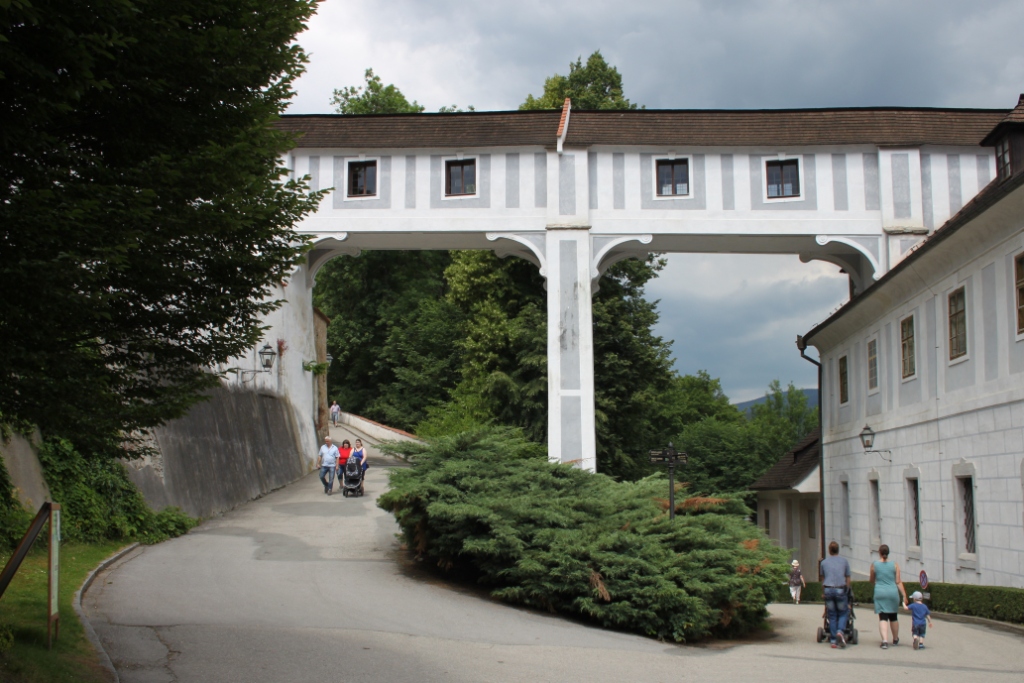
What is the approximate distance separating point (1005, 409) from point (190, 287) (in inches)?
543

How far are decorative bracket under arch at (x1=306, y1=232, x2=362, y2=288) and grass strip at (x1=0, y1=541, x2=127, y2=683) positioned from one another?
1627 cm

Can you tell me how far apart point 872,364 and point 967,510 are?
6.68 m

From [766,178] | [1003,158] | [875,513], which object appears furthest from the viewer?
[766,178]

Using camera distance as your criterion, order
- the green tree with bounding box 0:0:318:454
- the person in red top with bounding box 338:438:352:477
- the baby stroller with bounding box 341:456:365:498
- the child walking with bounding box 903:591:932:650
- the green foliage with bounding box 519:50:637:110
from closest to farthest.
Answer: the green tree with bounding box 0:0:318:454, the child walking with bounding box 903:591:932:650, the baby stroller with bounding box 341:456:365:498, the person in red top with bounding box 338:438:352:477, the green foliage with bounding box 519:50:637:110

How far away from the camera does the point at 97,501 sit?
1873 cm

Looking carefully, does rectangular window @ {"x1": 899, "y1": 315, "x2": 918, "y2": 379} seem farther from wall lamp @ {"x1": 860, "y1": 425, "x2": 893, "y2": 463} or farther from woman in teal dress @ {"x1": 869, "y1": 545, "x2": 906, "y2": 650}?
woman in teal dress @ {"x1": 869, "y1": 545, "x2": 906, "y2": 650}

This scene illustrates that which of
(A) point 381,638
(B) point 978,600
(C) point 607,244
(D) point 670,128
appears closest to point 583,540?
(A) point 381,638

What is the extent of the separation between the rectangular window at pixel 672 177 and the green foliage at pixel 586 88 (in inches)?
537

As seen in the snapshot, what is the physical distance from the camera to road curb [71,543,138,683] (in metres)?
10.1

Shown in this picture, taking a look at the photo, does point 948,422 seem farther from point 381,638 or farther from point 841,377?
point 381,638


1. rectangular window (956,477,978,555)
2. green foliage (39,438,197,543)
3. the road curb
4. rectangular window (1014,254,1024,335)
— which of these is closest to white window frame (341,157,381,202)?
green foliage (39,438,197,543)

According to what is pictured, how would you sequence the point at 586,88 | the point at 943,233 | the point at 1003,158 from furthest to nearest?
the point at 586,88 → the point at 1003,158 → the point at 943,233

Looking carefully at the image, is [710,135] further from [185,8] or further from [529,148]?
[185,8]

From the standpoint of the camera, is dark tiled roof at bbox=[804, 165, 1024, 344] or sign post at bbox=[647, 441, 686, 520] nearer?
dark tiled roof at bbox=[804, 165, 1024, 344]
